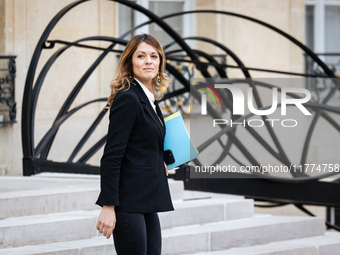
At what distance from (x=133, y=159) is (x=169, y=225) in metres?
1.87

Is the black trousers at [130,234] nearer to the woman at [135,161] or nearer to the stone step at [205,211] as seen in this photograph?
the woman at [135,161]

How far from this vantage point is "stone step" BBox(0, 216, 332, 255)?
307cm

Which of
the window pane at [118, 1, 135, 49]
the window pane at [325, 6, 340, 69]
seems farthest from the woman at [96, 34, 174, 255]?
the window pane at [325, 6, 340, 69]

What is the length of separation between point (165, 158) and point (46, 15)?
512 cm

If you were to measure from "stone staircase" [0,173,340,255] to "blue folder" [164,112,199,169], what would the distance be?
119 centimetres

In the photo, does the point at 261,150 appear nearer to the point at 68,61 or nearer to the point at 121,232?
the point at 68,61

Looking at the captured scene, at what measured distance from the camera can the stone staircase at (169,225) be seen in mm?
3172

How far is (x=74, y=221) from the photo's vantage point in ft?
10.9

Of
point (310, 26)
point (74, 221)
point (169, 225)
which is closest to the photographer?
point (74, 221)

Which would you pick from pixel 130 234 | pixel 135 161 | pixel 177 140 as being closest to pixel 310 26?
pixel 177 140

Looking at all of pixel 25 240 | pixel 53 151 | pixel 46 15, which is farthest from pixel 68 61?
pixel 25 240

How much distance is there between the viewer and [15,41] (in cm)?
654

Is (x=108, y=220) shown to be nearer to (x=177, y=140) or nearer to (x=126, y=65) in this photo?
(x=177, y=140)

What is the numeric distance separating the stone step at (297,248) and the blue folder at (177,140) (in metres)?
1.62
